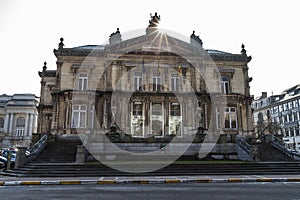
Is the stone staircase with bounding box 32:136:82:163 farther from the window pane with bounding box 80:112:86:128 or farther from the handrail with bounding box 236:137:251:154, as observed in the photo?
the handrail with bounding box 236:137:251:154

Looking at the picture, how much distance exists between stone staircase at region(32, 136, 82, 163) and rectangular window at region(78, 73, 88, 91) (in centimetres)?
844

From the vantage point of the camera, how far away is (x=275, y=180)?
14.0m

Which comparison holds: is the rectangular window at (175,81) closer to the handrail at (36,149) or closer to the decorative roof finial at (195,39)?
the decorative roof finial at (195,39)

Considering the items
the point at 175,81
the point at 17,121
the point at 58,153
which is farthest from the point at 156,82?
the point at 17,121

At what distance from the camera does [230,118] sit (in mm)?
31469

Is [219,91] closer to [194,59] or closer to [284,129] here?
[194,59]

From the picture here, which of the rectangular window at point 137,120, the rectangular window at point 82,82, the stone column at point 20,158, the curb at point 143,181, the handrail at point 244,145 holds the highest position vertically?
the rectangular window at point 82,82

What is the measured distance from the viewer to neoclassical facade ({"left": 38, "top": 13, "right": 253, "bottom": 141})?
29.2m

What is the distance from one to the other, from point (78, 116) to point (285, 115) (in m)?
55.9

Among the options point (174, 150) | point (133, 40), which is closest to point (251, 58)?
point (133, 40)

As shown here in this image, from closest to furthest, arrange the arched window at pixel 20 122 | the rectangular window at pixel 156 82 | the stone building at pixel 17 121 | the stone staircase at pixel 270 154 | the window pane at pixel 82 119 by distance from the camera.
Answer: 1. the stone staircase at pixel 270 154
2. the window pane at pixel 82 119
3. the rectangular window at pixel 156 82
4. the stone building at pixel 17 121
5. the arched window at pixel 20 122

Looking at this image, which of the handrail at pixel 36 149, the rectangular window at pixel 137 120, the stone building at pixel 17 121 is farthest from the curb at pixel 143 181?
the stone building at pixel 17 121

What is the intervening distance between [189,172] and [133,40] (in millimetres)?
20183

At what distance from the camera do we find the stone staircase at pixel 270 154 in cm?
2073
